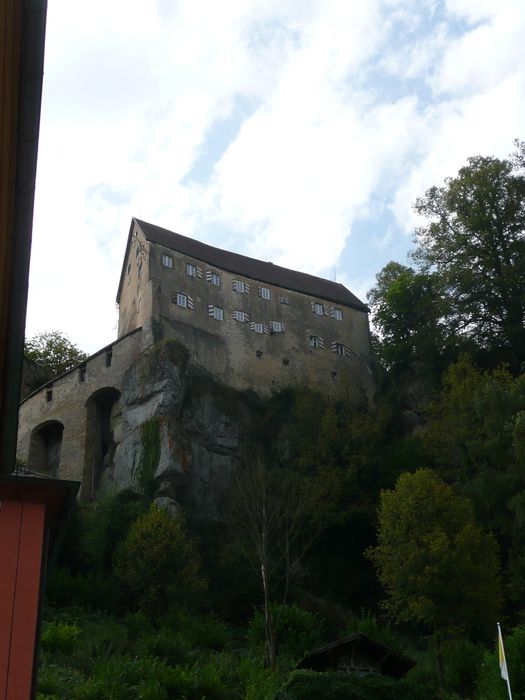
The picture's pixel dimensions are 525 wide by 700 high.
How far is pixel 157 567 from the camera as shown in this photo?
3017 cm

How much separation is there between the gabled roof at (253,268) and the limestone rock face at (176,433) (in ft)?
28.4

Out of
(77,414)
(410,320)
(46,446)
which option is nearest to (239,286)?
(410,320)

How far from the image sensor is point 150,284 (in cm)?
4491

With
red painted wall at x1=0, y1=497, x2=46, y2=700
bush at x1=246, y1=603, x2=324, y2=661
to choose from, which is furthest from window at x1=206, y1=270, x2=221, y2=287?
red painted wall at x1=0, y1=497, x2=46, y2=700

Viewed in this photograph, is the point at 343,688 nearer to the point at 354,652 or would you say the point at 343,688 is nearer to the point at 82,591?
the point at 354,652

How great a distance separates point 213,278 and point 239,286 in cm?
181

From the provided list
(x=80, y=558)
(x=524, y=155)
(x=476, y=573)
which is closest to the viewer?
(x=476, y=573)

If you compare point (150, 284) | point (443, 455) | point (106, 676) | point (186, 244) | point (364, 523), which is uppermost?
point (186, 244)

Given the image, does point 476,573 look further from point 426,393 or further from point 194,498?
point 426,393

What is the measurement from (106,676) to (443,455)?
19.5 m

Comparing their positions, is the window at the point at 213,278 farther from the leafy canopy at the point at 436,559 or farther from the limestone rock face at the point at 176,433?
the leafy canopy at the point at 436,559

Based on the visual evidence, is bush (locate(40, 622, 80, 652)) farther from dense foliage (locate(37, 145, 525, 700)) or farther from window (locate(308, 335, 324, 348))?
window (locate(308, 335, 324, 348))

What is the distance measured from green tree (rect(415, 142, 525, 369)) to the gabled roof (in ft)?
26.4

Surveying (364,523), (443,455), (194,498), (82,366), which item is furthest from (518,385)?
(82,366)
